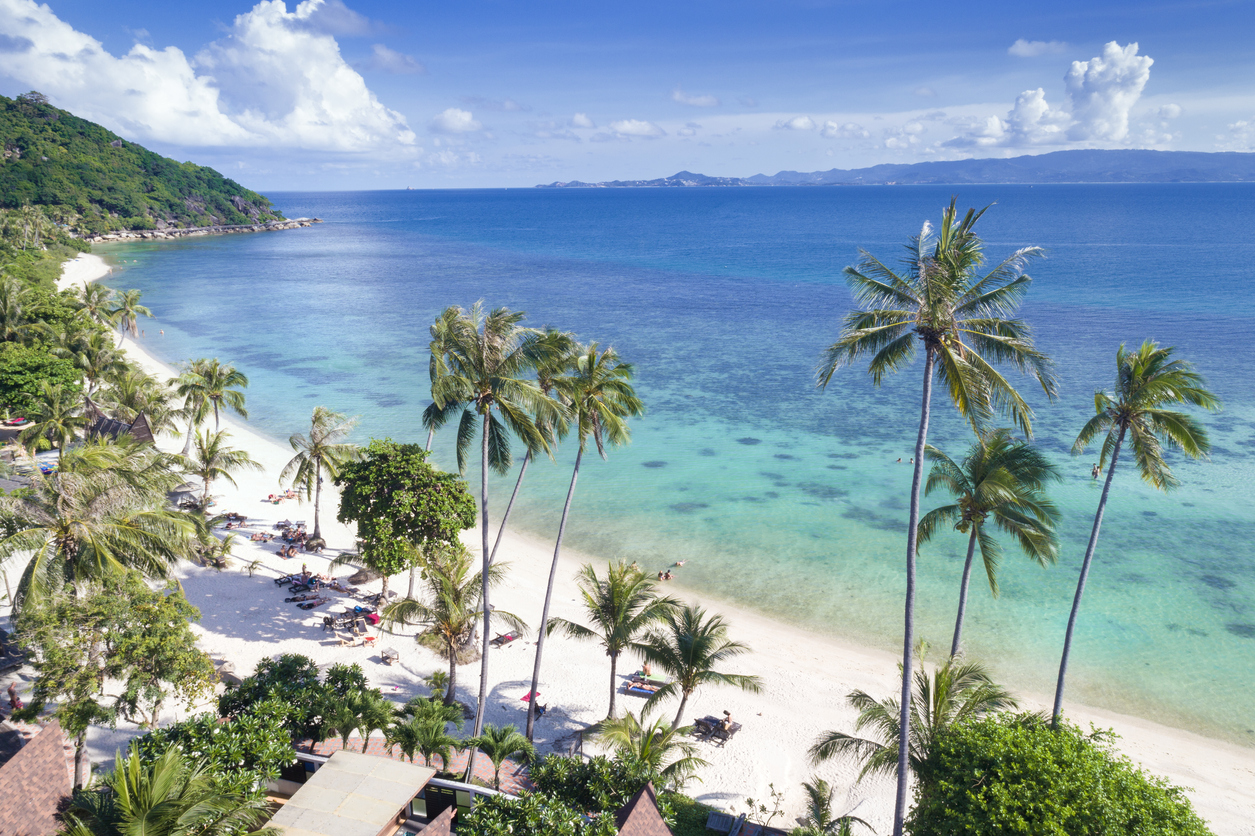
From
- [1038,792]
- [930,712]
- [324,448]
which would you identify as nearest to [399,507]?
[324,448]

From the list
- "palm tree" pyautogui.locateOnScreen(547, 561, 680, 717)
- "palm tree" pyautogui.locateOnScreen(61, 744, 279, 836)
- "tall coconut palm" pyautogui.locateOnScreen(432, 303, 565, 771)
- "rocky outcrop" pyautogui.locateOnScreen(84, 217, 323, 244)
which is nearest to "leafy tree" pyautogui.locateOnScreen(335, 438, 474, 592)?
"tall coconut palm" pyautogui.locateOnScreen(432, 303, 565, 771)

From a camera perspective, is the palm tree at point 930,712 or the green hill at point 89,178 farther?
the green hill at point 89,178

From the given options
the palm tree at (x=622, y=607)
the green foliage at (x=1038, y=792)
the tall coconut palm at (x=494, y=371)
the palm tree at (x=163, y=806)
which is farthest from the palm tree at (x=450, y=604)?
the green foliage at (x=1038, y=792)

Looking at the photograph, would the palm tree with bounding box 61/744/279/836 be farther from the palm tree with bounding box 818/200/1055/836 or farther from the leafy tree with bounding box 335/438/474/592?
the palm tree with bounding box 818/200/1055/836

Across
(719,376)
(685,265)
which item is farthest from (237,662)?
(685,265)

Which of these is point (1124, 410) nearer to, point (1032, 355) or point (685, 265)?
point (1032, 355)

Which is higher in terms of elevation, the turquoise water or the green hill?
the green hill

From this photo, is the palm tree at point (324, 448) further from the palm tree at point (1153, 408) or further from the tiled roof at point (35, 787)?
the palm tree at point (1153, 408)
